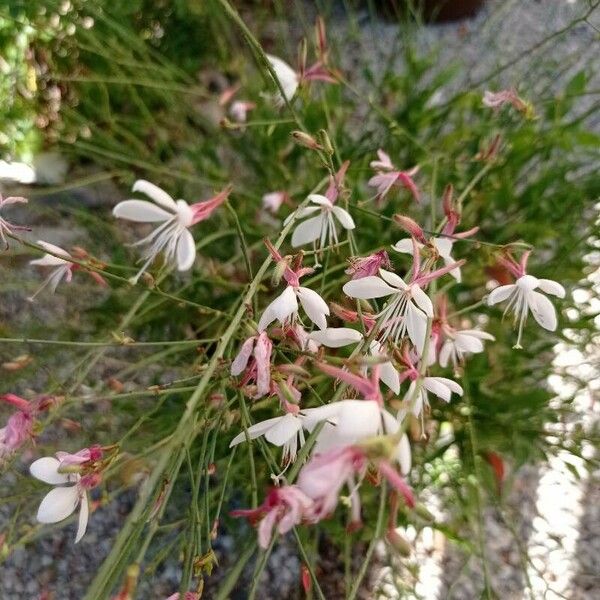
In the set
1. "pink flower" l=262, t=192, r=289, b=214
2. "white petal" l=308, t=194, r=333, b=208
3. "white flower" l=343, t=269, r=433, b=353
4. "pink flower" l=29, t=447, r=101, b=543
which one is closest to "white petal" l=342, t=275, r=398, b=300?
"white flower" l=343, t=269, r=433, b=353

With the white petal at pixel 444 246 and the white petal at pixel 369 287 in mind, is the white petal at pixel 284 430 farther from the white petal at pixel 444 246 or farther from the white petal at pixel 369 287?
the white petal at pixel 444 246

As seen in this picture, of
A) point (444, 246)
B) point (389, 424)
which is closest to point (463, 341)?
point (444, 246)

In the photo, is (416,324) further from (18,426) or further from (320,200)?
(18,426)

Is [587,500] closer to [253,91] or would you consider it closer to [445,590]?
[445,590]

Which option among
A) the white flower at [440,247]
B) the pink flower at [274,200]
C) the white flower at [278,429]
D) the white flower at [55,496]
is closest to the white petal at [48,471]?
the white flower at [55,496]

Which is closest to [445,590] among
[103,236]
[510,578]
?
[510,578]

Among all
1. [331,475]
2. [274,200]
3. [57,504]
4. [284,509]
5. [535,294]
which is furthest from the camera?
[274,200]
